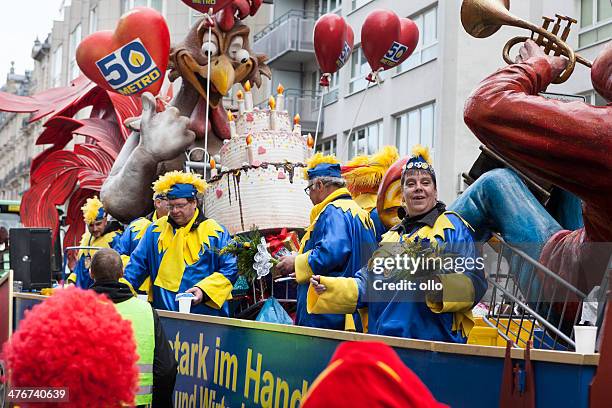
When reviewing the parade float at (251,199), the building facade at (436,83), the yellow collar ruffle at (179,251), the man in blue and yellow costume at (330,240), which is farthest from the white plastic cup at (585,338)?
the building facade at (436,83)

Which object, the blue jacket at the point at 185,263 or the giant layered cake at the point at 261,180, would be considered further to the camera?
the giant layered cake at the point at 261,180

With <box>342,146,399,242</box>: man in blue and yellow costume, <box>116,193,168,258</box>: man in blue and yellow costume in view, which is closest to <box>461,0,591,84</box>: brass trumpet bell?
<box>342,146,399,242</box>: man in blue and yellow costume

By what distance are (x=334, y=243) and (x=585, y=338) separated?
296cm

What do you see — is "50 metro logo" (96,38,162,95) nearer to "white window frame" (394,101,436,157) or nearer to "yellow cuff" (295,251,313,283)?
"yellow cuff" (295,251,313,283)

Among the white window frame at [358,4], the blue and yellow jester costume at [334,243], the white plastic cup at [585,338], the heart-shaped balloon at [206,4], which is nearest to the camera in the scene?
the white plastic cup at [585,338]

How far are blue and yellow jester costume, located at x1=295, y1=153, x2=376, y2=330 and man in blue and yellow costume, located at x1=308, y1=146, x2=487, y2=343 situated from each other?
57 cm

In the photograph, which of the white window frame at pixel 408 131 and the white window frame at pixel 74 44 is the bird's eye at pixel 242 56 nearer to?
the white window frame at pixel 408 131

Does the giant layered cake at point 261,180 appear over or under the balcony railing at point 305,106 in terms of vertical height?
under

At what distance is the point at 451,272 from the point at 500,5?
1.26 metres

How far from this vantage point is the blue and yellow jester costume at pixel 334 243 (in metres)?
6.54

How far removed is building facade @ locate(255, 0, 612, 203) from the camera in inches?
819

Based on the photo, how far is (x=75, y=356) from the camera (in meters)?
2.71

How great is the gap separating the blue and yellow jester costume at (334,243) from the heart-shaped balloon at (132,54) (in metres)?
4.86

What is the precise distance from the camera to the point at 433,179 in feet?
18.4
